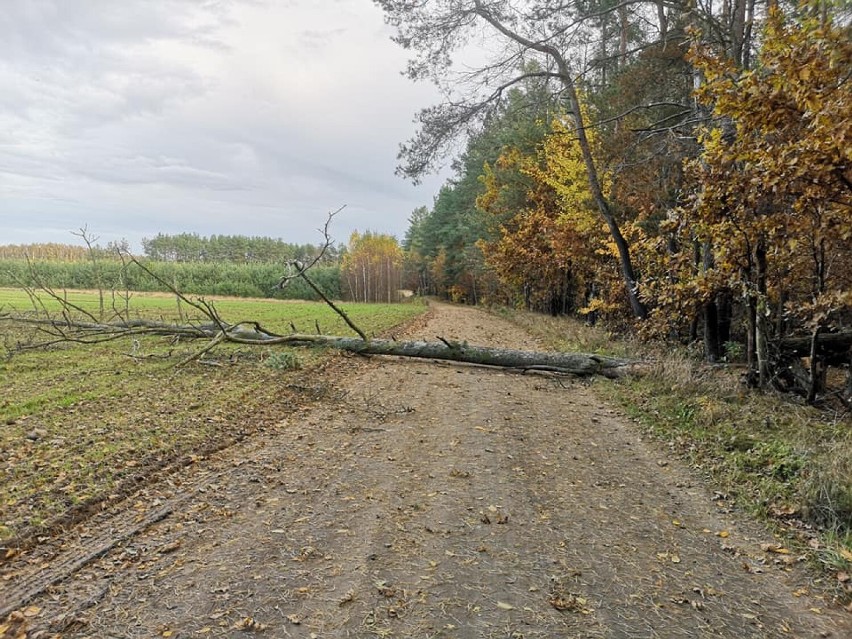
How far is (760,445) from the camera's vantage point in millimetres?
5180

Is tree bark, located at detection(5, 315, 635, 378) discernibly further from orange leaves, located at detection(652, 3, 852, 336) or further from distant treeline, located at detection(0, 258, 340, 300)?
distant treeline, located at detection(0, 258, 340, 300)

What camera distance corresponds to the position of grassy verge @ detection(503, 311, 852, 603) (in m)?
3.78

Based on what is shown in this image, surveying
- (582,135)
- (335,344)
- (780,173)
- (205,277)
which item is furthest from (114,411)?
(205,277)

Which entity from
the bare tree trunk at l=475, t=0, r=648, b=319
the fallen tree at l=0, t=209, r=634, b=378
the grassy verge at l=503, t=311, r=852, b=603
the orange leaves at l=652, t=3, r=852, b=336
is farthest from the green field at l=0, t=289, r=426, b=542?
the bare tree trunk at l=475, t=0, r=648, b=319

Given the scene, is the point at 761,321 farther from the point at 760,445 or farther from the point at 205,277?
the point at 205,277

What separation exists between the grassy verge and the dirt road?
0.31m

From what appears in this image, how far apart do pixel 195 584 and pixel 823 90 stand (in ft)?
21.4

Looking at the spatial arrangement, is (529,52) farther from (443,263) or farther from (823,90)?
(443,263)

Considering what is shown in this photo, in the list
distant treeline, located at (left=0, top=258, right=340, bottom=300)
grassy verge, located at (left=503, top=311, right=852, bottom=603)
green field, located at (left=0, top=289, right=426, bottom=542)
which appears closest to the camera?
grassy verge, located at (left=503, top=311, right=852, bottom=603)

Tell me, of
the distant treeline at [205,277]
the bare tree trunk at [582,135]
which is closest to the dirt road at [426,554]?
the bare tree trunk at [582,135]

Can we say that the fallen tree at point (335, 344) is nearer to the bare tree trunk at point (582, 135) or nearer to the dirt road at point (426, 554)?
the bare tree trunk at point (582, 135)

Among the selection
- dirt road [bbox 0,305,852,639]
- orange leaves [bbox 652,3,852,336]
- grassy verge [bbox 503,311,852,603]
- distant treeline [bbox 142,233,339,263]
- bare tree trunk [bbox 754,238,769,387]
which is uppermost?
distant treeline [bbox 142,233,339,263]

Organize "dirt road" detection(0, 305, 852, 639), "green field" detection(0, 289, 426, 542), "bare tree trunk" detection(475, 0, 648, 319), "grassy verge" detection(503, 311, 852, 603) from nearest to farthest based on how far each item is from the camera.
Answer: "dirt road" detection(0, 305, 852, 639) → "grassy verge" detection(503, 311, 852, 603) → "green field" detection(0, 289, 426, 542) → "bare tree trunk" detection(475, 0, 648, 319)

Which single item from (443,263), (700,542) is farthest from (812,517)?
(443,263)
